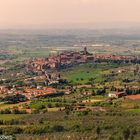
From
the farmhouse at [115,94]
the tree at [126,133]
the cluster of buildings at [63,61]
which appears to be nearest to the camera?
the tree at [126,133]

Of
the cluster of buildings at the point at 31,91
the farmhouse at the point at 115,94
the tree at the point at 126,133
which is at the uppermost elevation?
the tree at the point at 126,133

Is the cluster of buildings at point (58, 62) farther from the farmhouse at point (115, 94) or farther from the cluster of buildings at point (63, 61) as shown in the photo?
the farmhouse at point (115, 94)

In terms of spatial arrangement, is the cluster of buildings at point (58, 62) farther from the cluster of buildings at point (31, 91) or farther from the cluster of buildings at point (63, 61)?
the cluster of buildings at point (31, 91)

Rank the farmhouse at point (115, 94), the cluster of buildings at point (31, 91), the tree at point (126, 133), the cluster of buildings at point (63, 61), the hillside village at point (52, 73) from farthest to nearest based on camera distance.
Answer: the cluster of buildings at point (63, 61) < the hillside village at point (52, 73) < the cluster of buildings at point (31, 91) < the farmhouse at point (115, 94) < the tree at point (126, 133)

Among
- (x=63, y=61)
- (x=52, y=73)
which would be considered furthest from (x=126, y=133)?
(x=63, y=61)

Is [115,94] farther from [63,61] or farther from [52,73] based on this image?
[63,61]

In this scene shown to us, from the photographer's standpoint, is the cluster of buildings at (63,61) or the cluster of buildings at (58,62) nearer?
the cluster of buildings at (58,62)

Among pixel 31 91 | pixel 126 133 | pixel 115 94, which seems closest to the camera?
pixel 126 133

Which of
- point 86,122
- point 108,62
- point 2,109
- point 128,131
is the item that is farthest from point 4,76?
point 128,131

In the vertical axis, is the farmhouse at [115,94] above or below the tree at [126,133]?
below

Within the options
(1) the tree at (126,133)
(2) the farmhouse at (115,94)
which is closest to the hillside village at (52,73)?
(2) the farmhouse at (115,94)

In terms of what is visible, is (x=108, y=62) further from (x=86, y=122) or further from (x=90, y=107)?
(x=86, y=122)
